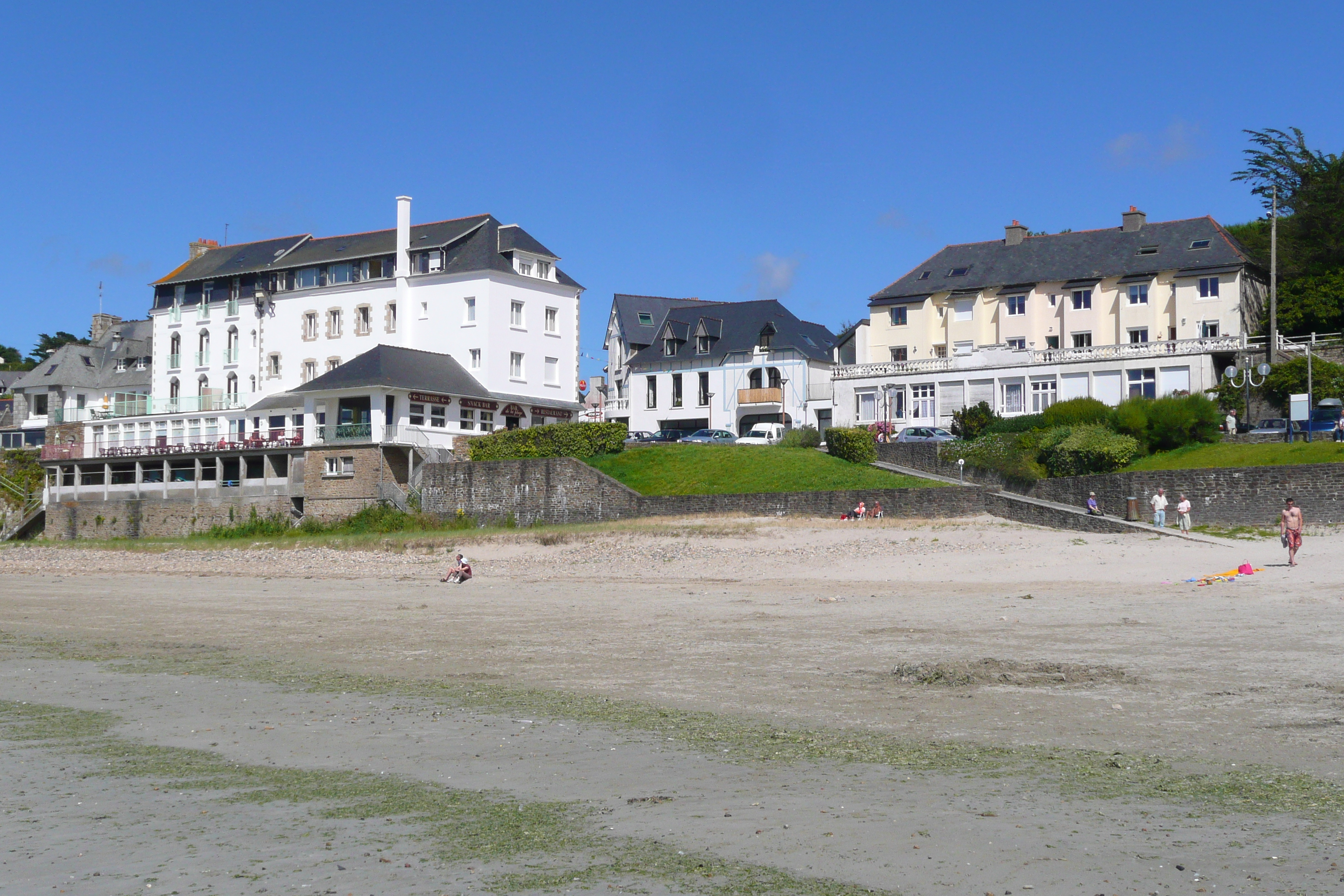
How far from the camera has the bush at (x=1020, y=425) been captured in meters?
42.3

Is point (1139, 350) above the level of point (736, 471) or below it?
above

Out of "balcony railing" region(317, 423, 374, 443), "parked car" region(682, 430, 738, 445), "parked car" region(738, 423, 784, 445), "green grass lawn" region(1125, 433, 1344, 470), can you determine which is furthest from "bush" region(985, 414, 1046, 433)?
"balcony railing" region(317, 423, 374, 443)

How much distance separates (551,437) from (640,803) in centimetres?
3709

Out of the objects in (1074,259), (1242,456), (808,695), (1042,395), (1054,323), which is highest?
(1074,259)

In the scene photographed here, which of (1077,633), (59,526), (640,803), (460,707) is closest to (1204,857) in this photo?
(640,803)

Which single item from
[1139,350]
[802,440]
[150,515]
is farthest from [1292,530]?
[150,515]

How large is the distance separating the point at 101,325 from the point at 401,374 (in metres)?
44.7

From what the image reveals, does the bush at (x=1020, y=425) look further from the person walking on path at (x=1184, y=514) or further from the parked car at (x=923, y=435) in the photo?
the person walking on path at (x=1184, y=514)

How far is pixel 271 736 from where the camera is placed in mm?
10883

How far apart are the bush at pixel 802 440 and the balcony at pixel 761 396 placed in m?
15.3

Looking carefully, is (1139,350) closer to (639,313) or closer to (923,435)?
(923,435)

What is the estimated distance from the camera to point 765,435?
5400cm

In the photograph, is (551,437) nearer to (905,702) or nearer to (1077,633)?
(1077,633)

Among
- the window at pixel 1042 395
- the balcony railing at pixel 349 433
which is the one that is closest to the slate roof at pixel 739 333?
the window at pixel 1042 395
